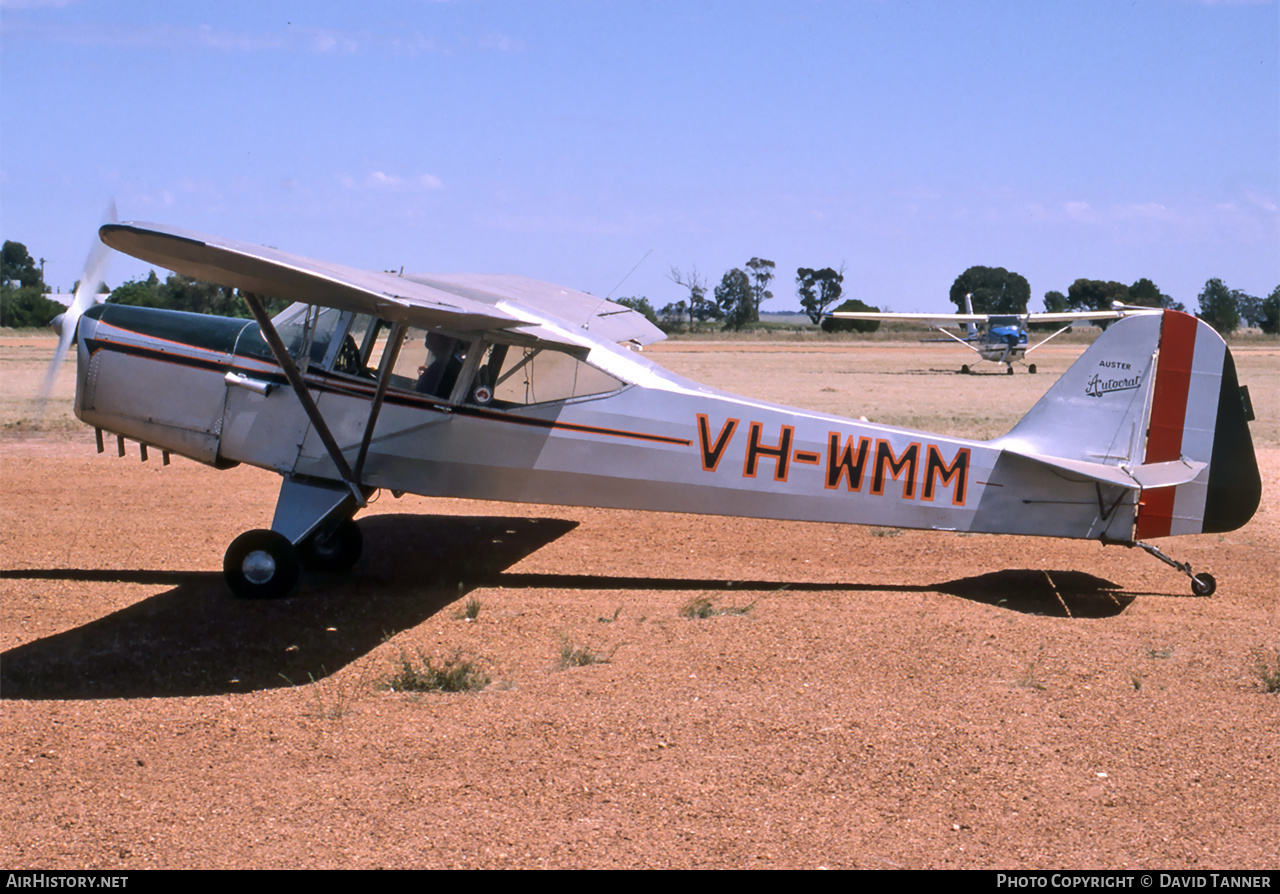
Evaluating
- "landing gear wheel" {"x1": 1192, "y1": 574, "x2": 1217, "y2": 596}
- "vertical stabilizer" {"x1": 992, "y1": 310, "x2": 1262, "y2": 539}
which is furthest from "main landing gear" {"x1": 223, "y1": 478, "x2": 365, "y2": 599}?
"landing gear wheel" {"x1": 1192, "y1": 574, "x2": 1217, "y2": 596}

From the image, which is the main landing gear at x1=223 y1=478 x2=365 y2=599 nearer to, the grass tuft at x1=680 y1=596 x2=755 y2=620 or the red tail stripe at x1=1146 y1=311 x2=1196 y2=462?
the grass tuft at x1=680 y1=596 x2=755 y2=620

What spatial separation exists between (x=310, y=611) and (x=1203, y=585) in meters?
6.88

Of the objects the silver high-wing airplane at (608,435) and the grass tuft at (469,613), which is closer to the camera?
the grass tuft at (469,613)

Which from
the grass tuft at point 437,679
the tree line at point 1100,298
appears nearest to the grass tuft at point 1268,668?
the grass tuft at point 437,679

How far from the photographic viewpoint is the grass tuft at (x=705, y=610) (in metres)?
7.45

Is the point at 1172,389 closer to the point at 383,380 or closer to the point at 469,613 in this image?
the point at 469,613

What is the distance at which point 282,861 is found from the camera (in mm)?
3973

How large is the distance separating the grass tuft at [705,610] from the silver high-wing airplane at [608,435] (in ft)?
2.54

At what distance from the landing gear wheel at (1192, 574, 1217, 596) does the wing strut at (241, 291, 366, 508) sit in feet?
21.5

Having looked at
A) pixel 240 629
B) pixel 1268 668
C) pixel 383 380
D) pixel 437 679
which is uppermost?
pixel 383 380

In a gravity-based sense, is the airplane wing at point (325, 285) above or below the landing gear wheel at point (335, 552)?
above

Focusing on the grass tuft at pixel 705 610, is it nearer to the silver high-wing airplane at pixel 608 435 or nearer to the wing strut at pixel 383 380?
the silver high-wing airplane at pixel 608 435

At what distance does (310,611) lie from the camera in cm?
754

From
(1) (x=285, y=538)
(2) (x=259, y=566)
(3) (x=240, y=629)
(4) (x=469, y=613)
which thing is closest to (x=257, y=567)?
(2) (x=259, y=566)
